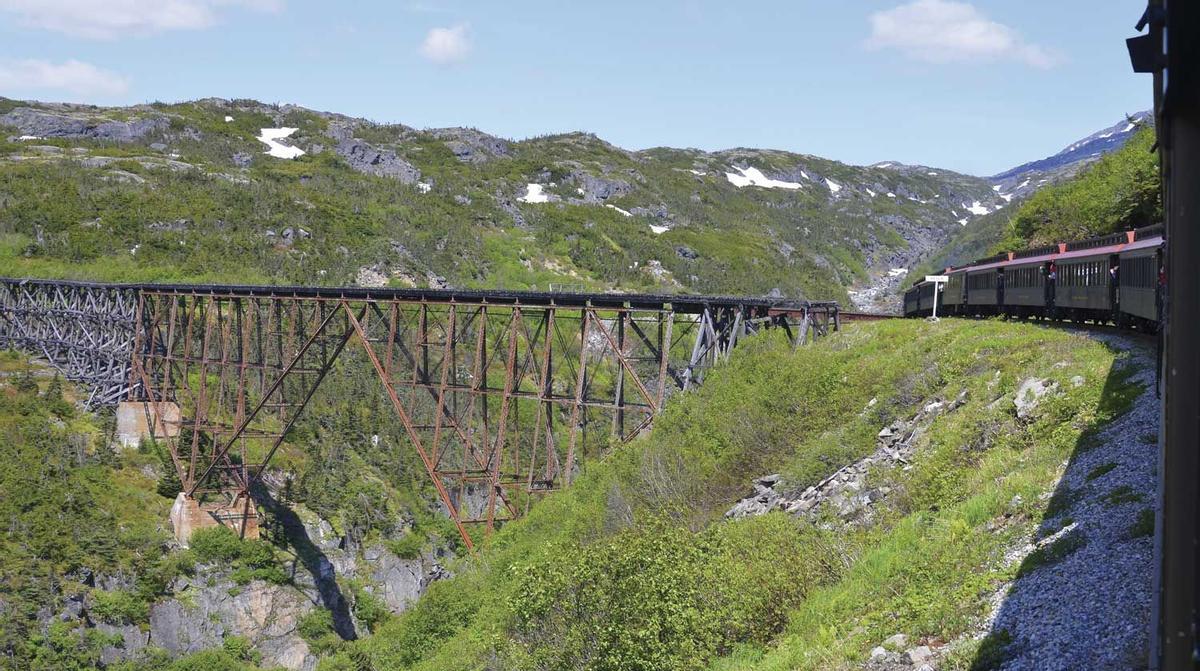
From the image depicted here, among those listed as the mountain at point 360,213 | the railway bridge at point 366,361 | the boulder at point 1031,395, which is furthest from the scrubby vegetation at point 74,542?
the boulder at point 1031,395

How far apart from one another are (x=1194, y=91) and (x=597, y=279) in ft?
355

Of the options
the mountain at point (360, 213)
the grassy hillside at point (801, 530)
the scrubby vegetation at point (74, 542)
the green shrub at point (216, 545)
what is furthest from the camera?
the mountain at point (360, 213)

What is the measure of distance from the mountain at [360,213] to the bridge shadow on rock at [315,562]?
98.0ft

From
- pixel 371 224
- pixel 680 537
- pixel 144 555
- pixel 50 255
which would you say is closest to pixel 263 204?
pixel 371 224

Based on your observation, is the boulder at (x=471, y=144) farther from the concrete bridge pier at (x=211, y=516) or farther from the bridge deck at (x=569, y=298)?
the bridge deck at (x=569, y=298)

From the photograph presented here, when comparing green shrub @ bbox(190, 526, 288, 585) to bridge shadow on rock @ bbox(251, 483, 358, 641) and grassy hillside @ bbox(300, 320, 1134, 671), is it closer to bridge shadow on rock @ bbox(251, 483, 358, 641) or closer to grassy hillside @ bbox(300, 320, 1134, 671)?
bridge shadow on rock @ bbox(251, 483, 358, 641)

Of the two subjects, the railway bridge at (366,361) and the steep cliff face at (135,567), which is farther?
the steep cliff face at (135,567)

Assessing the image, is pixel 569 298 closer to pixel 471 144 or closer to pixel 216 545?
pixel 216 545

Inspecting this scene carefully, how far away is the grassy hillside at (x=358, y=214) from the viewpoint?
8581cm

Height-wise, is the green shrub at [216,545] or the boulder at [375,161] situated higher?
the boulder at [375,161]

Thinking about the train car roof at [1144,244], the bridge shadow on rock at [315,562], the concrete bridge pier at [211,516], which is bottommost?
the bridge shadow on rock at [315,562]

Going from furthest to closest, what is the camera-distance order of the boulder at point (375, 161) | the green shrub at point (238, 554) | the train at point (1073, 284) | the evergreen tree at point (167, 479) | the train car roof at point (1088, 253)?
the boulder at point (375, 161), the evergreen tree at point (167, 479), the green shrub at point (238, 554), the train car roof at point (1088, 253), the train at point (1073, 284)

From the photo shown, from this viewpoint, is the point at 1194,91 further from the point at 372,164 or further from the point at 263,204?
the point at 372,164

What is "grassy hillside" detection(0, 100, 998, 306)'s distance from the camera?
8581cm
